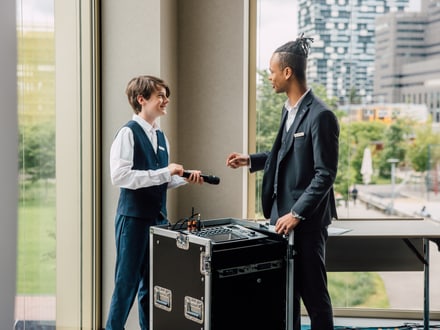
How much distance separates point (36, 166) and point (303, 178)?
1226mm

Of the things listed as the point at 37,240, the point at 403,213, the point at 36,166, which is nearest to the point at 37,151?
the point at 36,166

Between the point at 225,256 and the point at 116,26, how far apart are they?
1552mm

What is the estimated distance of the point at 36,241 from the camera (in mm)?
2637

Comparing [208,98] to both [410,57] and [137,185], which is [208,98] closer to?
[137,185]

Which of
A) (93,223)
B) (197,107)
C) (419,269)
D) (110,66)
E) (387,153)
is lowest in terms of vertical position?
(419,269)

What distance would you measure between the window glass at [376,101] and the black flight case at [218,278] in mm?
1292

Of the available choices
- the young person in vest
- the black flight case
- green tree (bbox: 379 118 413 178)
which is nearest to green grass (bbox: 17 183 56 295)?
the young person in vest

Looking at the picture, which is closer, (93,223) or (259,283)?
(259,283)

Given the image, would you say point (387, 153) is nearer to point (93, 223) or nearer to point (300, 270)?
point (300, 270)

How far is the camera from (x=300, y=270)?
2.73 meters

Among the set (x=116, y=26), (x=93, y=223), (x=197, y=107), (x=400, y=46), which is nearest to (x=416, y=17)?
(x=400, y=46)

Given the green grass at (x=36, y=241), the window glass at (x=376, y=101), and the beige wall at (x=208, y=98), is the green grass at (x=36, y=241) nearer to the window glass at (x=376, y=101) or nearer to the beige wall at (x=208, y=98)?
the beige wall at (x=208, y=98)

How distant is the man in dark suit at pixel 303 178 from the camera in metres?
2.63

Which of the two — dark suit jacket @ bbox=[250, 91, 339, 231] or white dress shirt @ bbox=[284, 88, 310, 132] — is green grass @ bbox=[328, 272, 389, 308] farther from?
white dress shirt @ bbox=[284, 88, 310, 132]
